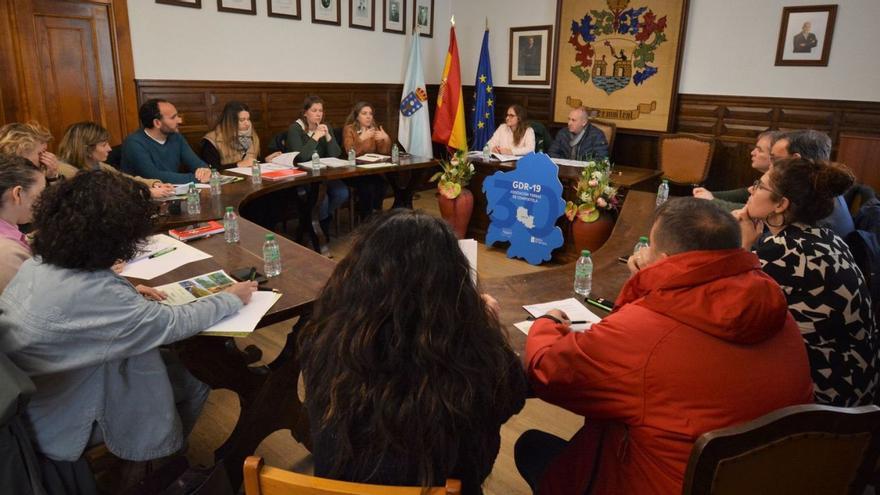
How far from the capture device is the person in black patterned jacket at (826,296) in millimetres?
1529

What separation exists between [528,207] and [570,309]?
251cm

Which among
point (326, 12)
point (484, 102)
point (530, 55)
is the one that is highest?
point (326, 12)

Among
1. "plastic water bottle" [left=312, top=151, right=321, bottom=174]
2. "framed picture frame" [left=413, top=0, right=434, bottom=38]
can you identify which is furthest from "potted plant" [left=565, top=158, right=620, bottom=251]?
"framed picture frame" [left=413, top=0, right=434, bottom=38]

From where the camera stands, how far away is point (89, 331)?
1322 millimetres

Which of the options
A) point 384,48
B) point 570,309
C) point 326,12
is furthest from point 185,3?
point 570,309

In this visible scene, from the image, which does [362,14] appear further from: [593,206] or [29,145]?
[29,145]

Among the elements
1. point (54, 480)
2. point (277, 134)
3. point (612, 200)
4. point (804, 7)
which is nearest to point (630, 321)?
point (54, 480)

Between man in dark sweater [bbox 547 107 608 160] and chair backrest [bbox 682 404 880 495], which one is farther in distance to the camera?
man in dark sweater [bbox 547 107 608 160]

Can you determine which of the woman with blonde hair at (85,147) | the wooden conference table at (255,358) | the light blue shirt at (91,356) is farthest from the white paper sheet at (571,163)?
the light blue shirt at (91,356)

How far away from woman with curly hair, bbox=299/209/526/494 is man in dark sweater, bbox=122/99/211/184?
2968mm

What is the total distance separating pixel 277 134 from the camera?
513 centimetres

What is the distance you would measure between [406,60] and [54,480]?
5842mm

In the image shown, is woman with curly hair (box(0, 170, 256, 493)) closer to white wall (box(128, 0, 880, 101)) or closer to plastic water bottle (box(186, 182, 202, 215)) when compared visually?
plastic water bottle (box(186, 182, 202, 215))

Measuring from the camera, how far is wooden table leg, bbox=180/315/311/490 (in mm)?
1707
